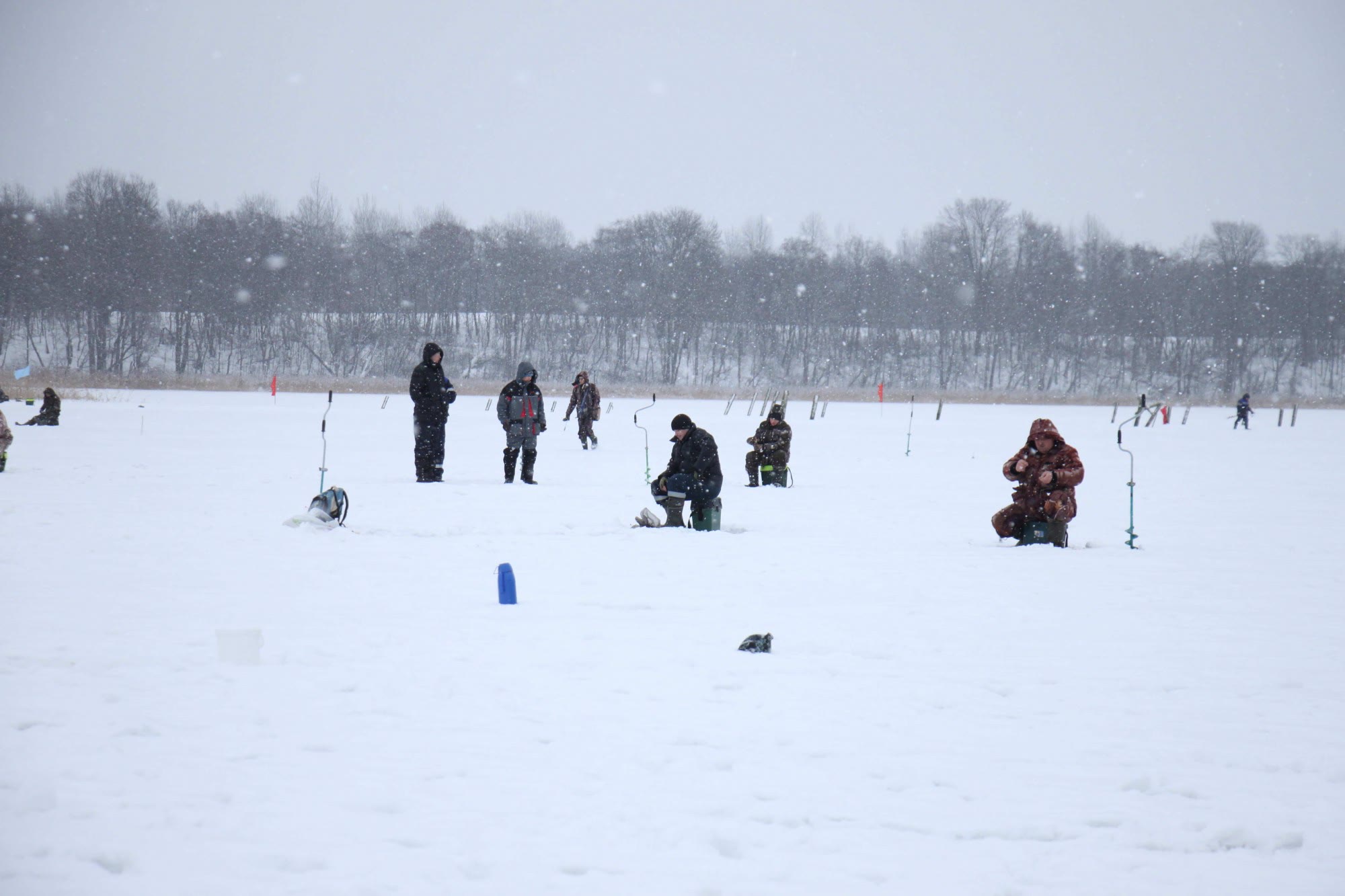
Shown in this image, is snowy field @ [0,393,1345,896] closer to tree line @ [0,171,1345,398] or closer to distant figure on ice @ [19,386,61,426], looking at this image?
distant figure on ice @ [19,386,61,426]

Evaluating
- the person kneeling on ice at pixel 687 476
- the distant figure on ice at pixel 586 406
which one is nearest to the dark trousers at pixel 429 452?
the person kneeling on ice at pixel 687 476

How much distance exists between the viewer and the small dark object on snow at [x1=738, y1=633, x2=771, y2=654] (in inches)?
237

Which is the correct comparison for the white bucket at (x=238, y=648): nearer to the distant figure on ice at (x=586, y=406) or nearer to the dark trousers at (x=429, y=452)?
the dark trousers at (x=429, y=452)

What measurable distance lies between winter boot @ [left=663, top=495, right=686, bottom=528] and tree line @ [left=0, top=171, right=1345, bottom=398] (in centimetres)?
6669

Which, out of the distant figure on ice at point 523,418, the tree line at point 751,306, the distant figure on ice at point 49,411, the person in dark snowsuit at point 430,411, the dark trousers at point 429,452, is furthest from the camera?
the tree line at point 751,306

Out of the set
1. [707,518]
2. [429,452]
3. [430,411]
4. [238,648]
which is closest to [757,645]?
[238,648]

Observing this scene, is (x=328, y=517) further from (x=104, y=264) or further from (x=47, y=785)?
(x=104, y=264)

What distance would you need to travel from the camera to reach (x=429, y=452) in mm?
14641

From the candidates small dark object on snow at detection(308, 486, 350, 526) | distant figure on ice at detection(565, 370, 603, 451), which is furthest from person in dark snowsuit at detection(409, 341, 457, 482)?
distant figure on ice at detection(565, 370, 603, 451)

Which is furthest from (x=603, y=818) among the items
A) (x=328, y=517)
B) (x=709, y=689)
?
(x=328, y=517)

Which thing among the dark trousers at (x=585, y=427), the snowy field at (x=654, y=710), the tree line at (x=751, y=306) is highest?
the tree line at (x=751, y=306)

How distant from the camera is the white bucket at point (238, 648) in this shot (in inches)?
214

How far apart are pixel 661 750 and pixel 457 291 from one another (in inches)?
3201

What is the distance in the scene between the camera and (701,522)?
442 inches
